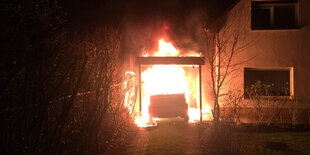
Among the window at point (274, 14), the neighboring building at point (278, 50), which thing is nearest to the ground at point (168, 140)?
the neighboring building at point (278, 50)

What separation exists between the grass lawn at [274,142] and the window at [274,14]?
4.92m

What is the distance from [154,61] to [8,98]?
781 centimetres

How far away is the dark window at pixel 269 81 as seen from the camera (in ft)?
37.6

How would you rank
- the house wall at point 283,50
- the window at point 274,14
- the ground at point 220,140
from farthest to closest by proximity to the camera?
1. the window at point 274,14
2. the house wall at point 283,50
3. the ground at point 220,140

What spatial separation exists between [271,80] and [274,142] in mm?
4424

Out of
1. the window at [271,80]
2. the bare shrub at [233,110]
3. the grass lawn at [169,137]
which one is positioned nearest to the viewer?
the grass lawn at [169,137]

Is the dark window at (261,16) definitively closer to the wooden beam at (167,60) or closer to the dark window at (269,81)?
the dark window at (269,81)

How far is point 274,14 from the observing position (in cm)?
1178

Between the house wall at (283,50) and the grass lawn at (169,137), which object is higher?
the house wall at (283,50)

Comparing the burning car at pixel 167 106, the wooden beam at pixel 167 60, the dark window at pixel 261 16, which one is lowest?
the burning car at pixel 167 106

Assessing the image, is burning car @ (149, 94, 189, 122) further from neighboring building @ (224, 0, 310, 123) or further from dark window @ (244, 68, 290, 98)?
dark window @ (244, 68, 290, 98)

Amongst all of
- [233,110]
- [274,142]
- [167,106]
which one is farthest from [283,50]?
[167,106]

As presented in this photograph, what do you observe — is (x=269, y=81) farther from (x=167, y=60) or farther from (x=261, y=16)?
(x=167, y=60)

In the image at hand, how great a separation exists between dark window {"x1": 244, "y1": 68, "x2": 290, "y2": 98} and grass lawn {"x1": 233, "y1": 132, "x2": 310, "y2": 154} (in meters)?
2.44
